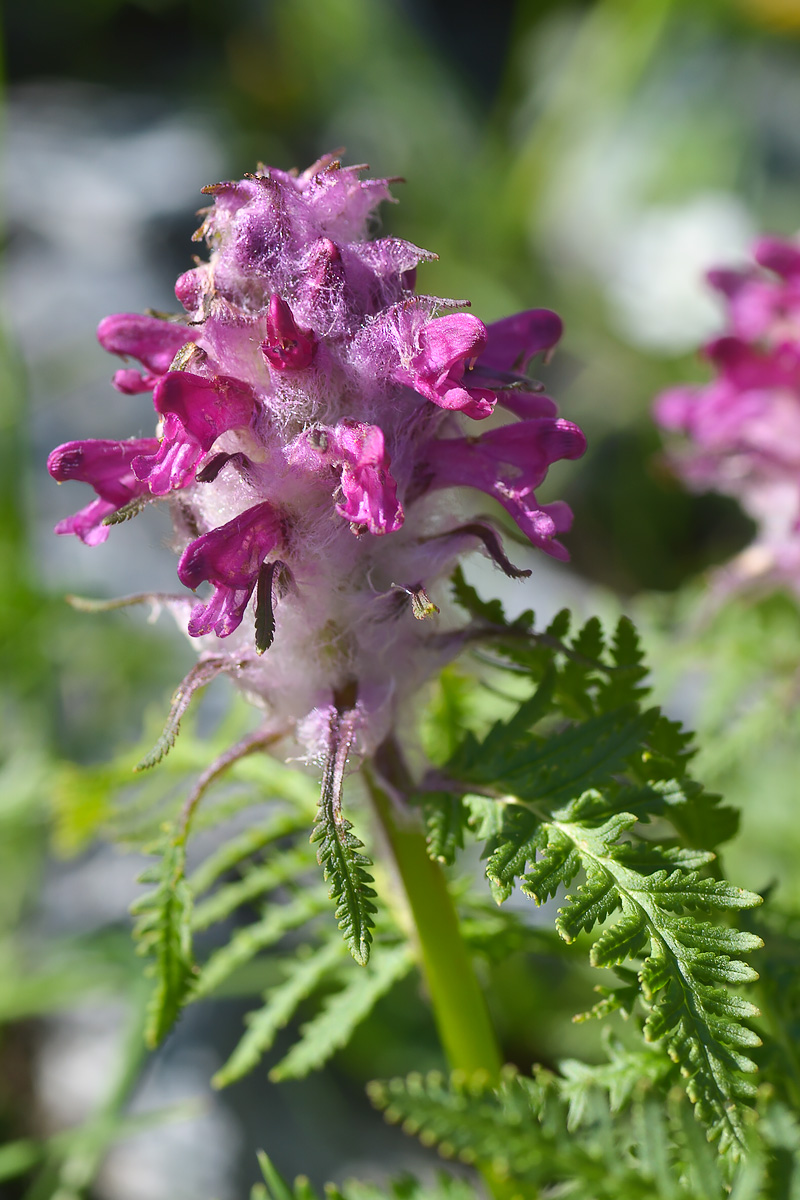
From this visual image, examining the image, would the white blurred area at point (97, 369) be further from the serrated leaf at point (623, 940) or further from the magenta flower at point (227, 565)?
the serrated leaf at point (623, 940)

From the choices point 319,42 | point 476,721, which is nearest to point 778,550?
point 476,721

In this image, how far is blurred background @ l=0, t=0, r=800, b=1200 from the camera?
2.21m

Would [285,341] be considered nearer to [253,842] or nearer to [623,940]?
[623,940]

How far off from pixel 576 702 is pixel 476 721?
1.54ft

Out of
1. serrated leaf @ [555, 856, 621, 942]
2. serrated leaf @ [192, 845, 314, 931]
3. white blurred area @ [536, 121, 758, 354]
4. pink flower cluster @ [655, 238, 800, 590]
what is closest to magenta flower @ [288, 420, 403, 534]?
serrated leaf @ [555, 856, 621, 942]

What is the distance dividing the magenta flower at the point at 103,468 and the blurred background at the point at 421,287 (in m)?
0.09

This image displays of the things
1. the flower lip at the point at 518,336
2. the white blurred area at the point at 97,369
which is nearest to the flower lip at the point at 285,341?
the flower lip at the point at 518,336

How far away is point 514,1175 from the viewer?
3.01 feet

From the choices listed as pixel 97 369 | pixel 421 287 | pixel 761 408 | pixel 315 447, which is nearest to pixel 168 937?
pixel 315 447

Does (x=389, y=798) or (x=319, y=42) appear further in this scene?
(x=319, y=42)

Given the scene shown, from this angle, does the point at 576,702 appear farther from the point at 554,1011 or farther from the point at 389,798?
the point at 554,1011

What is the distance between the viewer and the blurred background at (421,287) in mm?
2211

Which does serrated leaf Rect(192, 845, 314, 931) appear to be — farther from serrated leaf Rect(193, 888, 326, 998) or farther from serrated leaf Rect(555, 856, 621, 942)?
serrated leaf Rect(555, 856, 621, 942)

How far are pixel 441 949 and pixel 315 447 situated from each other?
1.80 feet
